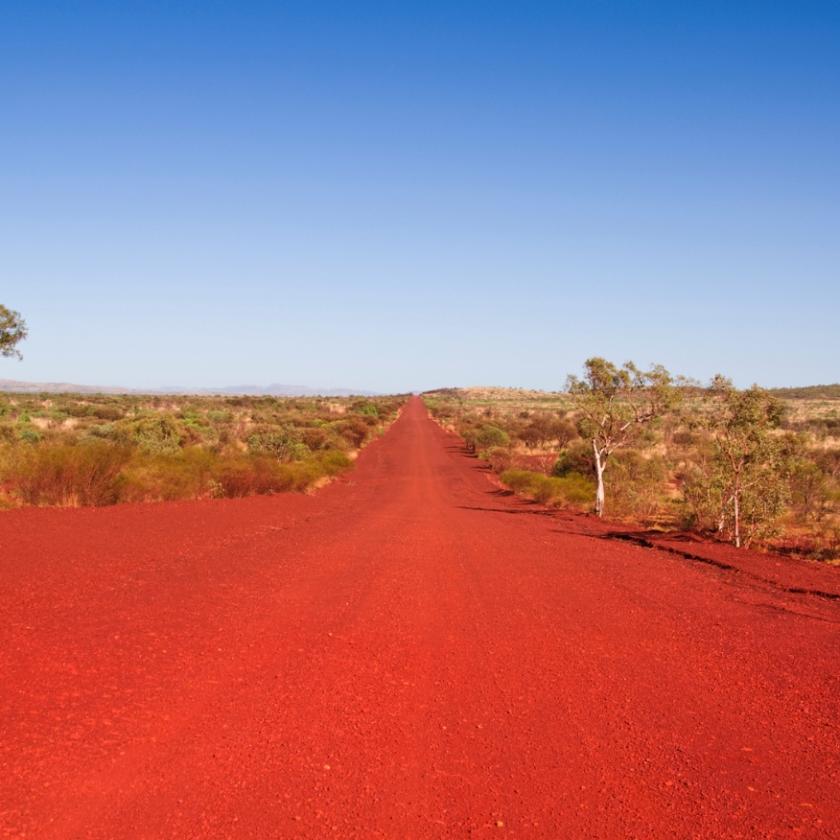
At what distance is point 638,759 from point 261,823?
2.59 m

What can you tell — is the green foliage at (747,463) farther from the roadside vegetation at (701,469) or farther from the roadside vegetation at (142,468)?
the roadside vegetation at (142,468)

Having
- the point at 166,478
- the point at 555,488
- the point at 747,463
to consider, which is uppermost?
the point at 747,463

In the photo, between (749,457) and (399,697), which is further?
(749,457)

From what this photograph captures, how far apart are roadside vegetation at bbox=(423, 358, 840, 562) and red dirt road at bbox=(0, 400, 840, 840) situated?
15.6ft

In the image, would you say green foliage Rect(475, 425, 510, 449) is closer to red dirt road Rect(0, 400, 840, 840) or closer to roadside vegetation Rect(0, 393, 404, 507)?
roadside vegetation Rect(0, 393, 404, 507)

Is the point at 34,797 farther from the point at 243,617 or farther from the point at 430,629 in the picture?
the point at 430,629

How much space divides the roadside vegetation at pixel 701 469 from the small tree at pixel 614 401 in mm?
33

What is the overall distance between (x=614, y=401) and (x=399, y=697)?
17883mm

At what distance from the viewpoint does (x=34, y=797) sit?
4012 mm

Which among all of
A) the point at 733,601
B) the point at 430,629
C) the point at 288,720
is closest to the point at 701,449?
the point at 733,601

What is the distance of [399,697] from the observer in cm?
568

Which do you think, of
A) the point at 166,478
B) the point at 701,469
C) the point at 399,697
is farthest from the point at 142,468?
Answer: the point at 701,469

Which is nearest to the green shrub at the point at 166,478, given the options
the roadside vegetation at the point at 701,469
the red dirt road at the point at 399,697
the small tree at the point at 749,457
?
the red dirt road at the point at 399,697

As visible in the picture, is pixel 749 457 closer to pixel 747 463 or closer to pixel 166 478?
pixel 747 463
